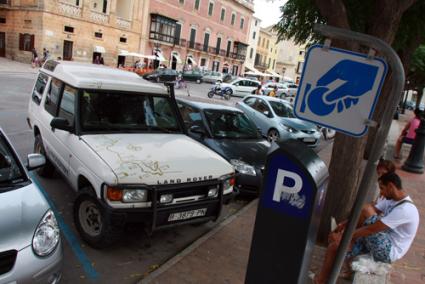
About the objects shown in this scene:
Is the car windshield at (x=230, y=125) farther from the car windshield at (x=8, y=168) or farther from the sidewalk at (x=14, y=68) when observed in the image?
the sidewalk at (x=14, y=68)

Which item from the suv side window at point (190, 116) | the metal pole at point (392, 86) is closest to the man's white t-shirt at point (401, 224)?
the metal pole at point (392, 86)

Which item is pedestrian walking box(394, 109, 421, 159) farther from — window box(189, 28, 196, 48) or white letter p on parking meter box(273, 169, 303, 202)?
window box(189, 28, 196, 48)

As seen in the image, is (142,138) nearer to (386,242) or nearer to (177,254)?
(177,254)

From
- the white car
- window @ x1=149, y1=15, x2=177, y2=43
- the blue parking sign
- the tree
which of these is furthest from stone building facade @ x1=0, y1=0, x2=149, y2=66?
the blue parking sign

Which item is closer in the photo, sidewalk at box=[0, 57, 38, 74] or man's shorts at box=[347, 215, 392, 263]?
man's shorts at box=[347, 215, 392, 263]

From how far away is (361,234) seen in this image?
3.75 meters

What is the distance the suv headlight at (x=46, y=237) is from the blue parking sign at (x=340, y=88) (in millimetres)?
2108

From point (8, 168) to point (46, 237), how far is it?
84cm

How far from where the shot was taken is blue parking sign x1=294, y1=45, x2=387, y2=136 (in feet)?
7.46

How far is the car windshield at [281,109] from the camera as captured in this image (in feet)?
42.9

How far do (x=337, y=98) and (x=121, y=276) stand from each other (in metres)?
2.88

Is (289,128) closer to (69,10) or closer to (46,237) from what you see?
(46,237)

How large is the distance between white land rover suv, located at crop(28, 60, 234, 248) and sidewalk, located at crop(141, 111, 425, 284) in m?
0.40

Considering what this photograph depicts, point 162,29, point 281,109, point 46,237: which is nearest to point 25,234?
point 46,237
